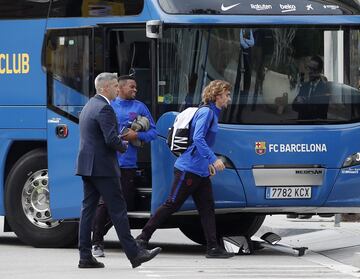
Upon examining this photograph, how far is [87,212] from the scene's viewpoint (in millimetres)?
12297

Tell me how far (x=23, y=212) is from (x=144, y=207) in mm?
1533

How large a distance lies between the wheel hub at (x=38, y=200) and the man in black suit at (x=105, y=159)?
2.51 meters

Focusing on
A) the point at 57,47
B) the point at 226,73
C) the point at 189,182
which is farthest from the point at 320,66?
the point at 57,47

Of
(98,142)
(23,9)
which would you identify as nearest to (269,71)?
(98,142)

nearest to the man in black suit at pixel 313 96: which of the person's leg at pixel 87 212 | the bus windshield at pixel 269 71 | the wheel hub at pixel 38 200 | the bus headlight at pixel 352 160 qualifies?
the bus windshield at pixel 269 71

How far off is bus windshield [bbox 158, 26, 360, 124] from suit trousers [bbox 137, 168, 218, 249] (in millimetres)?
755

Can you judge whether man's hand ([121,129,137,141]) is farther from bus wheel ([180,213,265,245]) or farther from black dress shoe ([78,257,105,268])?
bus wheel ([180,213,265,245])

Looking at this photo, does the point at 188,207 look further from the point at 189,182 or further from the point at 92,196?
the point at 92,196

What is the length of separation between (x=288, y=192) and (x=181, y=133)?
1.37m

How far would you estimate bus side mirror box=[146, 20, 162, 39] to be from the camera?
13508mm

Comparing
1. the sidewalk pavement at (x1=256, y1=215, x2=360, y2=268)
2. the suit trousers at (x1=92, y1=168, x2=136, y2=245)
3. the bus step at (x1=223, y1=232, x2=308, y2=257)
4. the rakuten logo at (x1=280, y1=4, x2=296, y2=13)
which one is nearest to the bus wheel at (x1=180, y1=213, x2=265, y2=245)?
the bus step at (x1=223, y1=232, x2=308, y2=257)

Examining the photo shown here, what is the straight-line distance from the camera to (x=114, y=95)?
40.4 feet

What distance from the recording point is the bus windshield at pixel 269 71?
1374 centimetres

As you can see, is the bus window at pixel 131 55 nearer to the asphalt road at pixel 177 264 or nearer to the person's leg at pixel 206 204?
the person's leg at pixel 206 204
